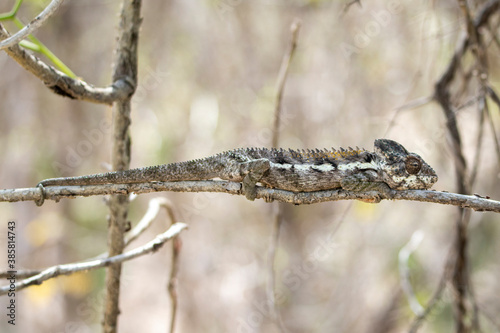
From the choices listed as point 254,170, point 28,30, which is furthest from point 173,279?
point 28,30

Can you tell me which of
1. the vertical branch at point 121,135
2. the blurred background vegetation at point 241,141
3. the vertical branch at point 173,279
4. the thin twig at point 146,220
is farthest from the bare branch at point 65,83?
the blurred background vegetation at point 241,141

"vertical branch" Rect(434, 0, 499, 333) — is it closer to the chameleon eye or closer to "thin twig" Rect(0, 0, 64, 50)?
the chameleon eye

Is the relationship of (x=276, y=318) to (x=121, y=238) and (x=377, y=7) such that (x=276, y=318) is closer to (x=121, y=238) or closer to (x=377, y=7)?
(x=121, y=238)

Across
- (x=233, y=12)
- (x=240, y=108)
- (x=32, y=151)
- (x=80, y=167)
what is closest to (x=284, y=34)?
(x=233, y=12)

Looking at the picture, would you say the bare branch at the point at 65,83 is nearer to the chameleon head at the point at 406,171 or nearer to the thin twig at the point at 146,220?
the thin twig at the point at 146,220

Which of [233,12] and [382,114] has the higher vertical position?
[233,12]

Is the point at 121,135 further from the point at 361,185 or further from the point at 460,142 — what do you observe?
the point at 460,142

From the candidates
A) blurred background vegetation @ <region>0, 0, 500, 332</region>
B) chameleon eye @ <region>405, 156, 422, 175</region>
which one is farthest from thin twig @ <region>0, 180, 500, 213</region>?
blurred background vegetation @ <region>0, 0, 500, 332</region>
